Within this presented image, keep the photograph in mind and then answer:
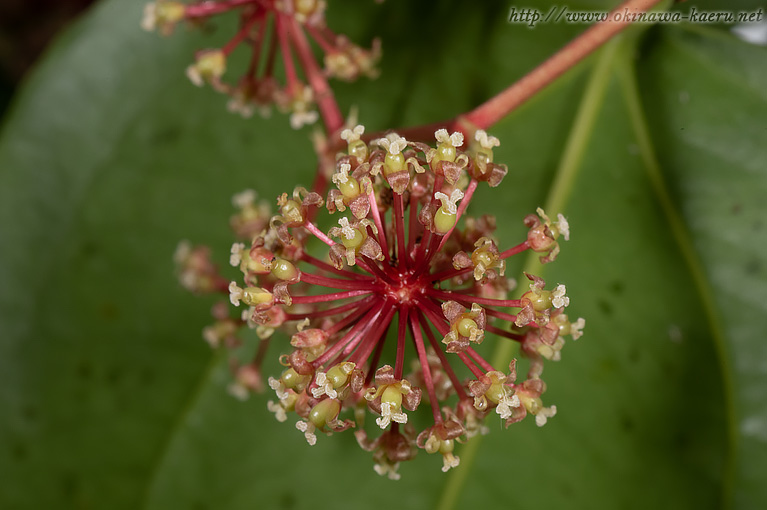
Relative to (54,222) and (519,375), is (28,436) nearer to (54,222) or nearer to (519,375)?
(54,222)

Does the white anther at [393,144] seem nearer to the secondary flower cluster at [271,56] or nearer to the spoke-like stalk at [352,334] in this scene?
the spoke-like stalk at [352,334]

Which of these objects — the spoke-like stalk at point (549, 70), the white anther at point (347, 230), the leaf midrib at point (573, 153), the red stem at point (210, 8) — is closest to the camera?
the white anther at point (347, 230)

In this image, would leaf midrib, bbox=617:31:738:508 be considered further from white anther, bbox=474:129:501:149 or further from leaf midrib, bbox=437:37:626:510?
Result: white anther, bbox=474:129:501:149

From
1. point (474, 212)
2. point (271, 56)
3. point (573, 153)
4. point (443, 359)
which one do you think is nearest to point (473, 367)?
point (443, 359)

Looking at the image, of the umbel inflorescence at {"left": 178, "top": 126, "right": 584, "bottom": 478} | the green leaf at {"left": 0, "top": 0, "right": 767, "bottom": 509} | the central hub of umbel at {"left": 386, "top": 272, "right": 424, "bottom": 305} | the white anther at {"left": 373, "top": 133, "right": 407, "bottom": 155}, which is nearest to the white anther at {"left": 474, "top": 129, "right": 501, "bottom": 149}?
the umbel inflorescence at {"left": 178, "top": 126, "right": 584, "bottom": 478}

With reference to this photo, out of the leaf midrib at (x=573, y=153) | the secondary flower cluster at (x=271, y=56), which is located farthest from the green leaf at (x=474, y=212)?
the secondary flower cluster at (x=271, y=56)

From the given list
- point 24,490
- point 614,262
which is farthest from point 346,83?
point 24,490

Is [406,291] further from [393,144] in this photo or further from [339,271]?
[393,144]
